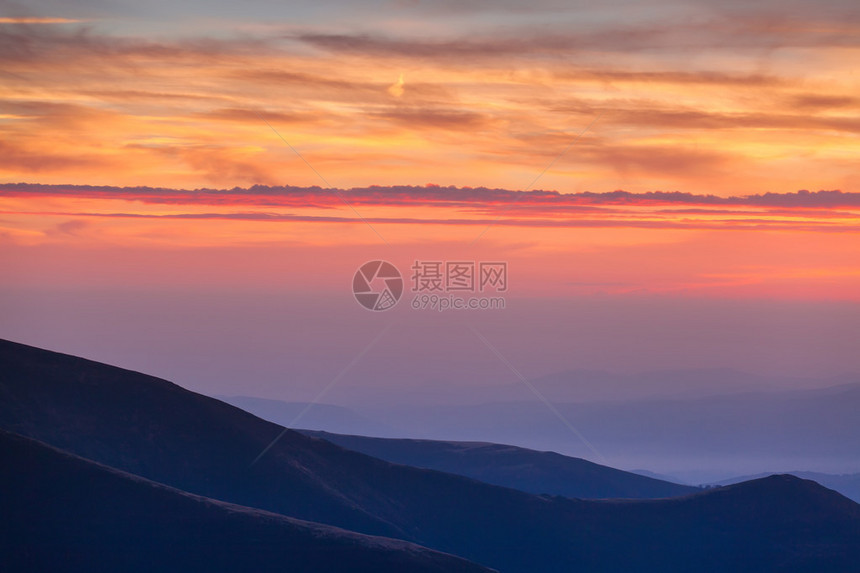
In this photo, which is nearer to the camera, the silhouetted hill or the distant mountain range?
the silhouetted hill

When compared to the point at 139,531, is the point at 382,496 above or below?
above

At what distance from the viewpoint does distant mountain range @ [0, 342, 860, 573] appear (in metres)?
151

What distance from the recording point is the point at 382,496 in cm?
17888

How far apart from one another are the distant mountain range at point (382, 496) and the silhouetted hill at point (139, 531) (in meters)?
1.03

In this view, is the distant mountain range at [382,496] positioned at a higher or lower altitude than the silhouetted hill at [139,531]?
higher

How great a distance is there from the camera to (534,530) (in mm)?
185375

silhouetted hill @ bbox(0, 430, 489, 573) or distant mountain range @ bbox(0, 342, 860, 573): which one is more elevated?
distant mountain range @ bbox(0, 342, 860, 573)

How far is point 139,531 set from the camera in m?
119

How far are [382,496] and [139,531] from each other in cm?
6559

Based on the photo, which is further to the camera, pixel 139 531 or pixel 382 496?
pixel 382 496

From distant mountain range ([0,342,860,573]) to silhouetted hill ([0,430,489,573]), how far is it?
1033 millimetres

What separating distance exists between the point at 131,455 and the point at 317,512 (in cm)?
2908

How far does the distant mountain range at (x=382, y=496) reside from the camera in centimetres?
15075

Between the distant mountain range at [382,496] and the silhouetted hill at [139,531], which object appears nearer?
the silhouetted hill at [139,531]
